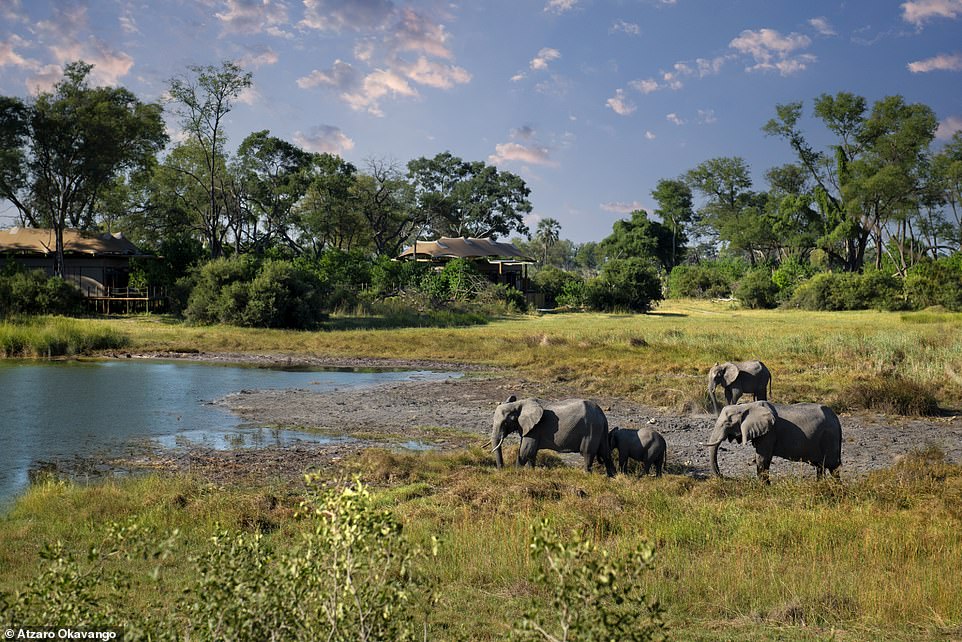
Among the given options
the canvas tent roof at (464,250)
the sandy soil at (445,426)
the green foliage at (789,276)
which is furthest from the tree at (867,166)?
the sandy soil at (445,426)

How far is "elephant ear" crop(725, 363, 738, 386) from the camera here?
1850 cm

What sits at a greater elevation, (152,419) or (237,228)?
(237,228)

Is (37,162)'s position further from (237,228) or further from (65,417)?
(65,417)

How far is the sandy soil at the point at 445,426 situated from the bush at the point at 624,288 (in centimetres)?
3430

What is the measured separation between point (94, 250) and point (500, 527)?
47565mm

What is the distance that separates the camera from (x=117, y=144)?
49781mm

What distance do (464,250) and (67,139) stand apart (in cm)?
3094

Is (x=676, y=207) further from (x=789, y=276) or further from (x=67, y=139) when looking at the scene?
(x=67, y=139)

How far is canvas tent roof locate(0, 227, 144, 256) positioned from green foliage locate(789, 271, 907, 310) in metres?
46.6

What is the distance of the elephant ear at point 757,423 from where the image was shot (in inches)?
464

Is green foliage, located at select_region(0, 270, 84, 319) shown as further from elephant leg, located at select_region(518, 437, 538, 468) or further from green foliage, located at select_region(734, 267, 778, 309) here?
green foliage, located at select_region(734, 267, 778, 309)

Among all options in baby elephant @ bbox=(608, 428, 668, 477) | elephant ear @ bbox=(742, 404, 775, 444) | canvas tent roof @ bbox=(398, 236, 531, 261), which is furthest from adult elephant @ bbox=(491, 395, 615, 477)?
canvas tent roof @ bbox=(398, 236, 531, 261)

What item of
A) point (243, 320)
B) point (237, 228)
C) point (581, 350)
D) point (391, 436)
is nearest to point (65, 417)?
point (391, 436)

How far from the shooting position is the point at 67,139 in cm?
4806
